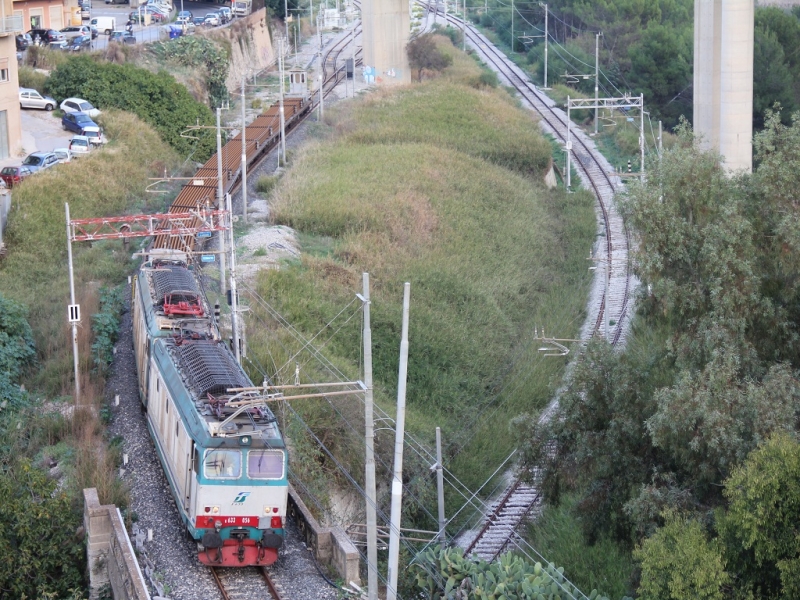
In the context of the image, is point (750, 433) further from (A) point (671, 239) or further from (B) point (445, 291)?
(B) point (445, 291)

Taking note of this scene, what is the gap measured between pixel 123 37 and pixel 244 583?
2129 inches

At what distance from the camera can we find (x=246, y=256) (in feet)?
116

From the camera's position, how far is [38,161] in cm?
4231

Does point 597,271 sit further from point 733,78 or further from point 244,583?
point 244,583

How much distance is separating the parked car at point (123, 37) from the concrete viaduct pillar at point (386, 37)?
13678mm

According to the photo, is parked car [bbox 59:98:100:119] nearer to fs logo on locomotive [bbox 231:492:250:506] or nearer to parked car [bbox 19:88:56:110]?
parked car [bbox 19:88:56:110]

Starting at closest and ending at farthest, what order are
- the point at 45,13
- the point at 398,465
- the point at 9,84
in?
the point at 398,465 → the point at 9,84 → the point at 45,13

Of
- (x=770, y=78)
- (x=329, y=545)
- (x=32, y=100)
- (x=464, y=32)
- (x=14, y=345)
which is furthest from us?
(x=464, y=32)

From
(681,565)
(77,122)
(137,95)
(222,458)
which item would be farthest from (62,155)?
→ (681,565)

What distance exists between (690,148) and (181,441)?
Result: 422 inches

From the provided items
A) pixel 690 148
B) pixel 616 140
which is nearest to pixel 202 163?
pixel 616 140

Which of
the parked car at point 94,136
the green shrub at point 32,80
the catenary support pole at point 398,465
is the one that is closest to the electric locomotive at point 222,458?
the catenary support pole at point 398,465

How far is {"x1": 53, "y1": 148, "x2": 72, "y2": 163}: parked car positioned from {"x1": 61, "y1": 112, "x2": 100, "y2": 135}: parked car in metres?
4.71

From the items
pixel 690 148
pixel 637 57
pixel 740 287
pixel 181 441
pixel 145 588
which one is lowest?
pixel 145 588
